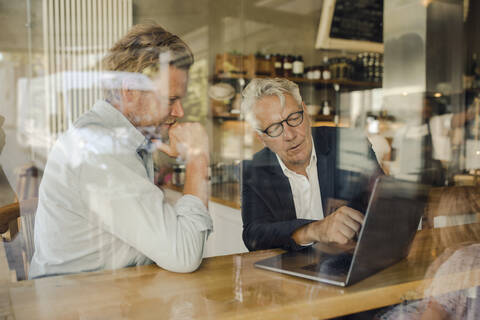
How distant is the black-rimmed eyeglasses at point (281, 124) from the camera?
4.41 ft

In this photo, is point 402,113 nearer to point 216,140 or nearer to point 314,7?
point 314,7

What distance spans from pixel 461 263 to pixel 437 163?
82 centimetres

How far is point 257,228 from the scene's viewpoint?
1.31 meters

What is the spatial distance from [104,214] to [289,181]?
0.62 metres

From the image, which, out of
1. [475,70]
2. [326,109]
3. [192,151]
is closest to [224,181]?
[192,151]

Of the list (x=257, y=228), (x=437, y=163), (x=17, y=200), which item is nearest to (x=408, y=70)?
(x=437, y=163)

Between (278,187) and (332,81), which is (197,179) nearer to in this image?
(278,187)

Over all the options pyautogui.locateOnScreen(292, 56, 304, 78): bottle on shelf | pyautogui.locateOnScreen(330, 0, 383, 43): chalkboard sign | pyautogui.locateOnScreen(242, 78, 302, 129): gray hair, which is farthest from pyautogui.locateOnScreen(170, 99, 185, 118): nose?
pyautogui.locateOnScreen(330, 0, 383, 43): chalkboard sign

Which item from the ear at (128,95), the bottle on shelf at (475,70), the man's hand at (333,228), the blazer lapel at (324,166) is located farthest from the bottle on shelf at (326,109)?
the bottle on shelf at (475,70)

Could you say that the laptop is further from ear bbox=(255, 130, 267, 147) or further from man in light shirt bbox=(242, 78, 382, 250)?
ear bbox=(255, 130, 267, 147)

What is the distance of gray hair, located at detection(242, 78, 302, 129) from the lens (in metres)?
1.33

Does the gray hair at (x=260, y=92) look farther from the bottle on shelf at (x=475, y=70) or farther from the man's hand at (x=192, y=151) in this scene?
the bottle on shelf at (x=475, y=70)

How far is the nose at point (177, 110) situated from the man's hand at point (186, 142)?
3cm

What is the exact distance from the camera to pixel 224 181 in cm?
129
